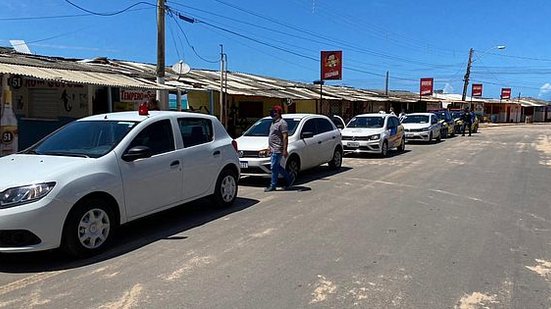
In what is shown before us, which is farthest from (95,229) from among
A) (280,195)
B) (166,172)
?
(280,195)

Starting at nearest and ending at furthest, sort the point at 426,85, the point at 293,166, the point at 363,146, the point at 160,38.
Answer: the point at 293,166, the point at 160,38, the point at 363,146, the point at 426,85

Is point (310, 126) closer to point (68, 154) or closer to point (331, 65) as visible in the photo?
point (68, 154)

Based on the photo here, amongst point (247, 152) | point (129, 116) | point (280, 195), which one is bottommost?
point (280, 195)

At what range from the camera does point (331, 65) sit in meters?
25.0

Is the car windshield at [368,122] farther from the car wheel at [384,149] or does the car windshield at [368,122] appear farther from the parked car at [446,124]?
the parked car at [446,124]

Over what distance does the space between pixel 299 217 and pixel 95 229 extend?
3.08m

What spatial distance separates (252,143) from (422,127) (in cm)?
1582

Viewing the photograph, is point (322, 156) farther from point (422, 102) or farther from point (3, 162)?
point (422, 102)

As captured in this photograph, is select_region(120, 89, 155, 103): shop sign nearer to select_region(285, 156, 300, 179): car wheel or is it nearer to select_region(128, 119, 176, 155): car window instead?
select_region(285, 156, 300, 179): car wheel

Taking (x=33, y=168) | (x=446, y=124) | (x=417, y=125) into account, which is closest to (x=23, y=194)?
(x=33, y=168)

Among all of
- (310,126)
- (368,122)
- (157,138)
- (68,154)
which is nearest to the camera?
(68,154)

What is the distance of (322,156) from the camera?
42.4 feet

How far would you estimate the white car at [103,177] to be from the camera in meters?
5.17

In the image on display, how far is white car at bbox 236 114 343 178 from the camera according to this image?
1096 cm
